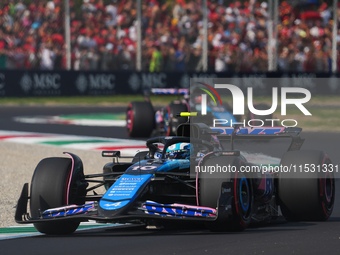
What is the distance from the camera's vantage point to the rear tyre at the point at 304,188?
745 cm

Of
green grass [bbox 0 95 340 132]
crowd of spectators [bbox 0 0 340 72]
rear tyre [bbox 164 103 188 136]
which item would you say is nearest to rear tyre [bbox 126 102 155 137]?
rear tyre [bbox 164 103 188 136]

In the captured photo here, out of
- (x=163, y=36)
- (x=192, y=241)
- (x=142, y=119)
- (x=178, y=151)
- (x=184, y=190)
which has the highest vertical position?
(x=163, y=36)

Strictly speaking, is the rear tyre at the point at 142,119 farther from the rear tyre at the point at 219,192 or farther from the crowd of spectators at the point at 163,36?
the rear tyre at the point at 219,192

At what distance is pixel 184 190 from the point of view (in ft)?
24.1

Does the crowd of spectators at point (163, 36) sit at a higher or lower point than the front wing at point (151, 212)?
higher

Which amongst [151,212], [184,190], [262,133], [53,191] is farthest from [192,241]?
[262,133]

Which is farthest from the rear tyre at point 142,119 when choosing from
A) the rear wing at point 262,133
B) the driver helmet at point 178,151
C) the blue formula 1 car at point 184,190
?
the driver helmet at point 178,151

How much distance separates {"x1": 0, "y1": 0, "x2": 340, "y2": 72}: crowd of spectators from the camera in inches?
1022

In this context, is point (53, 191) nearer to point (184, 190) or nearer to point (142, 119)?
point (184, 190)

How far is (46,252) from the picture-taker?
6.08 meters

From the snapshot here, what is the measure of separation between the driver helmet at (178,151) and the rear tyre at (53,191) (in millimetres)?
985

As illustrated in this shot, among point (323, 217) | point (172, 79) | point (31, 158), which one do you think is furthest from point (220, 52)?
point (323, 217)

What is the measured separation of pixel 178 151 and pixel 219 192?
109cm

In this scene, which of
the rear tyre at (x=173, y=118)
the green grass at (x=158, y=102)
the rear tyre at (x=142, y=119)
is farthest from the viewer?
the green grass at (x=158, y=102)
